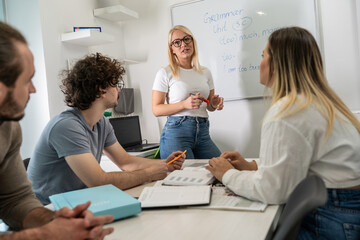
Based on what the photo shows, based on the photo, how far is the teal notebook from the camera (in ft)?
3.09

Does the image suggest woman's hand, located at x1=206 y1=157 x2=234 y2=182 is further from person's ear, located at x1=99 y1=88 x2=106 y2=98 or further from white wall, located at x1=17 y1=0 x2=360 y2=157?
white wall, located at x1=17 y1=0 x2=360 y2=157

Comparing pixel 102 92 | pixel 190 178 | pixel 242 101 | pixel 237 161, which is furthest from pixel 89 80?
pixel 242 101

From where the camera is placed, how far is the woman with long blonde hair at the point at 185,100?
7.29ft

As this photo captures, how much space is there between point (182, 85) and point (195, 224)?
61.1 inches

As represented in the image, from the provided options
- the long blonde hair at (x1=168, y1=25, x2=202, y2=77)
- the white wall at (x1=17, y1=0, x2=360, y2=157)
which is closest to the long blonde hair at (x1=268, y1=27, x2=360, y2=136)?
the long blonde hair at (x1=168, y1=25, x2=202, y2=77)

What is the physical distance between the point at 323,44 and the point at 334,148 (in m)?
1.91

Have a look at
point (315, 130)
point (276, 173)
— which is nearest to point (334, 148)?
point (315, 130)

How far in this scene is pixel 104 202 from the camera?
3.24 feet

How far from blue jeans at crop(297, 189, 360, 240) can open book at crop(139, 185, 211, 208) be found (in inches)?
12.9

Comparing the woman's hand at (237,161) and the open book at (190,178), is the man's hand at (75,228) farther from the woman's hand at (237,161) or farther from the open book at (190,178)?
the woman's hand at (237,161)

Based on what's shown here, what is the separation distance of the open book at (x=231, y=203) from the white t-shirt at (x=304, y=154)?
0.05m

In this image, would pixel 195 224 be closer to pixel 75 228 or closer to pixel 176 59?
pixel 75 228

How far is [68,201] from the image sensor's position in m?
1.02

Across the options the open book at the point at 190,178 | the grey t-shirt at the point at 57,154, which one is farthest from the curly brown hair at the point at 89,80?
the open book at the point at 190,178
